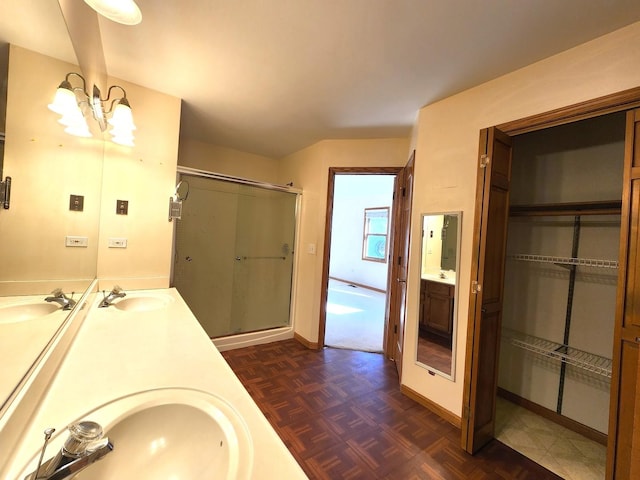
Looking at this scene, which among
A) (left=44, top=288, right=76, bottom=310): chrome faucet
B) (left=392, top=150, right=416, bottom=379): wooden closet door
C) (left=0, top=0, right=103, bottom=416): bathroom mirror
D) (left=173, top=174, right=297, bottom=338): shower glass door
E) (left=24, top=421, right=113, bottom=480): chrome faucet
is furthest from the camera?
(left=173, top=174, right=297, bottom=338): shower glass door

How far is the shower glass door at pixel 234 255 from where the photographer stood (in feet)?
9.02

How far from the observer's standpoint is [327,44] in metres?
1.54

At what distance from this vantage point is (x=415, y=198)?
2.22 m

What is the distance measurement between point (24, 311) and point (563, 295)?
3011mm

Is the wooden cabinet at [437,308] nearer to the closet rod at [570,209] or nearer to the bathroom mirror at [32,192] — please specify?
the closet rod at [570,209]

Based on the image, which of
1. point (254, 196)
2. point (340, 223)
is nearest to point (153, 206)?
point (254, 196)

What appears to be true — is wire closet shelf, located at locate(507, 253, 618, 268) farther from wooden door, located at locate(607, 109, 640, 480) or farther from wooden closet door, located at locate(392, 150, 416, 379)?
wooden closet door, located at locate(392, 150, 416, 379)

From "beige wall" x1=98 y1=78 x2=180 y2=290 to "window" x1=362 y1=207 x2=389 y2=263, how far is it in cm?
531

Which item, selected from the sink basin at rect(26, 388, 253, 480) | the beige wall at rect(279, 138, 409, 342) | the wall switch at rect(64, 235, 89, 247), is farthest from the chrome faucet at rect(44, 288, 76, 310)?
the beige wall at rect(279, 138, 409, 342)

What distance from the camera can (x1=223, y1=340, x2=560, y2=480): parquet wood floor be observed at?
4.90 feet

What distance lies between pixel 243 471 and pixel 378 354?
2757 millimetres

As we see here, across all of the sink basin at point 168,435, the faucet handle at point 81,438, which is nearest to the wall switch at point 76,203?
the sink basin at point 168,435

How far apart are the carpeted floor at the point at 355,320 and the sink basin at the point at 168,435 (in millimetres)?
2602

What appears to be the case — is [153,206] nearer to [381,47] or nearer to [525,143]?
[381,47]
